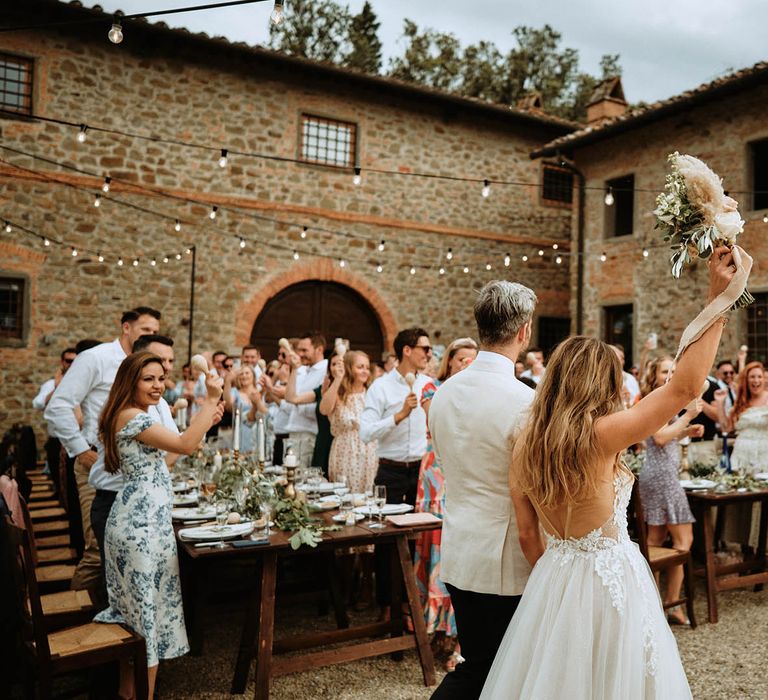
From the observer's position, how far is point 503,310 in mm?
2412

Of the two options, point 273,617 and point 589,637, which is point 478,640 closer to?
point 589,637

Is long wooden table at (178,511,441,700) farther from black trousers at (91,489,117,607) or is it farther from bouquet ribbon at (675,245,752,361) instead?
bouquet ribbon at (675,245,752,361)

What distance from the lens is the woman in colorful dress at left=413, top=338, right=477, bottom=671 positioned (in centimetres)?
404

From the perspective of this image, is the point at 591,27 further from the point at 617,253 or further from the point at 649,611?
the point at 649,611

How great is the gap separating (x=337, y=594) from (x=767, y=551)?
395 centimetres

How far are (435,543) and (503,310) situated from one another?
2.18m

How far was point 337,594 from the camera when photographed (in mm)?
4492

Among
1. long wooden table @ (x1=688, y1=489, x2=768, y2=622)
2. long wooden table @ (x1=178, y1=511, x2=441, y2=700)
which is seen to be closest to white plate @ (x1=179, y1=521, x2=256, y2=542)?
long wooden table @ (x1=178, y1=511, x2=441, y2=700)

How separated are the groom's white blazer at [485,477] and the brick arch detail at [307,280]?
9.75m

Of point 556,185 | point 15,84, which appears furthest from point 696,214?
point 556,185

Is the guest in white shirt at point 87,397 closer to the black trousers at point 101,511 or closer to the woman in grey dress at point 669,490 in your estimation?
the black trousers at point 101,511

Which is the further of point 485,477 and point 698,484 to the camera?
point 698,484

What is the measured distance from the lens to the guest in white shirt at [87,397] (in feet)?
15.0

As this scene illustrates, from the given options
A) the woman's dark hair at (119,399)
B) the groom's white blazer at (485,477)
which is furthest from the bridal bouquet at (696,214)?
the woman's dark hair at (119,399)
